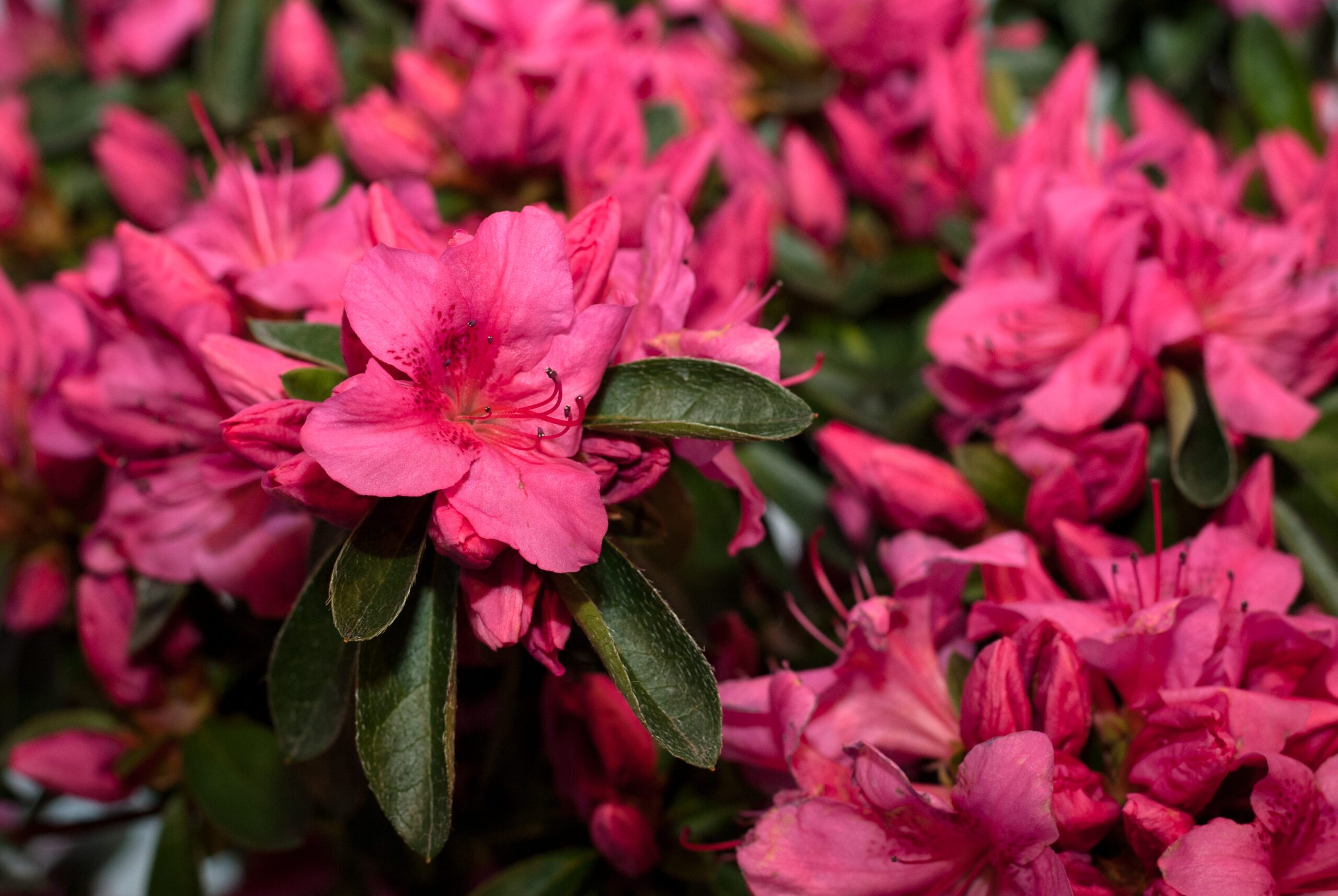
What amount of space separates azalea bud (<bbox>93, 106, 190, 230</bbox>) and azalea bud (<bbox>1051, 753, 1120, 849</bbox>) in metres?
0.93

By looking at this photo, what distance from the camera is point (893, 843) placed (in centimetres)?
63

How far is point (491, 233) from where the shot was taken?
1.86ft

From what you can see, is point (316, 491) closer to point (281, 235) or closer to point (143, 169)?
point (281, 235)

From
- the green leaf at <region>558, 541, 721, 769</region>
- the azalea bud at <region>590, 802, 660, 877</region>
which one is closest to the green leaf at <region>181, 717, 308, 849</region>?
the azalea bud at <region>590, 802, 660, 877</region>

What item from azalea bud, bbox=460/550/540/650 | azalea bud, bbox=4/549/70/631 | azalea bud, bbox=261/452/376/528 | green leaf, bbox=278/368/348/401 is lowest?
azalea bud, bbox=4/549/70/631

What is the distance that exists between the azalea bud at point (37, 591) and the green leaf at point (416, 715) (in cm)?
43

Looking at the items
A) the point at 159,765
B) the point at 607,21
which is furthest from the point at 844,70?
the point at 159,765

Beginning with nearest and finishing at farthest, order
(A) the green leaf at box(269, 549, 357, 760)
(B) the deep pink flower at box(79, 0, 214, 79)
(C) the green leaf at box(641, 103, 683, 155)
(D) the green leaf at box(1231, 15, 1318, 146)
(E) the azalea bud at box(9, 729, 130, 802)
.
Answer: (A) the green leaf at box(269, 549, 357, 760) < (E) the azalea bud at box(9, 729, 130, 802) < (C) the green leaf at box(641, 103, 683, 155) < (D) the green leaf at box(1231, 15, 1318, 146) < (B) the deep pink flower at box(79, 0, 214, 79)

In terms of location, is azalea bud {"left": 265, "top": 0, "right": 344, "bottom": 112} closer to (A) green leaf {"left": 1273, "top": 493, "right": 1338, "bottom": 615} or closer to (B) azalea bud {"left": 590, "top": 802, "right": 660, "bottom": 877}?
(B) azalea bud {"left": 590, "top": 802, "right": 660, "bottom": 877}

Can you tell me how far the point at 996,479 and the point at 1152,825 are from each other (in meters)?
0.29

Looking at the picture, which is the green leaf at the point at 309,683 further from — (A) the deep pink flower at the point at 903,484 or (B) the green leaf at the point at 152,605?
(A) the deep pink flower at the point at 903,484

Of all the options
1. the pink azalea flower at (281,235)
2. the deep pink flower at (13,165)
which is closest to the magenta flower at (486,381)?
the pink azalea flower at (281,235)

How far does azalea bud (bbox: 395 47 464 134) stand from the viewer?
97cm

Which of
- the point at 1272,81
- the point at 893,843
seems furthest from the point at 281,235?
the point at 1272,81
